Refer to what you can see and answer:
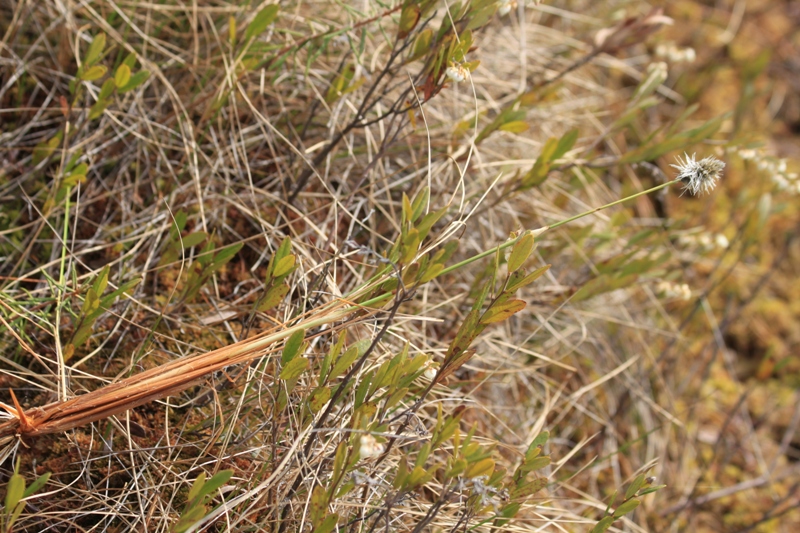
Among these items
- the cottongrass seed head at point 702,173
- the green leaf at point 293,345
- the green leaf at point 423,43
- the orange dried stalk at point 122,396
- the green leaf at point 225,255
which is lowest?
the orange dried stalk at point 122,396

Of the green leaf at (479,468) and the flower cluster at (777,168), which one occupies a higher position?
the flower cluster at (777,168)

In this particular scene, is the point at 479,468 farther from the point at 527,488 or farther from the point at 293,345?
the point at 293,345

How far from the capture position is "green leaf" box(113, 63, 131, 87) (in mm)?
1568

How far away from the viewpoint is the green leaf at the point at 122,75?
1.57 m

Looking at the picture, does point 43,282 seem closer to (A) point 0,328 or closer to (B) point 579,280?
(A) point 0,328

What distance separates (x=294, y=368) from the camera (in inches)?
48.4

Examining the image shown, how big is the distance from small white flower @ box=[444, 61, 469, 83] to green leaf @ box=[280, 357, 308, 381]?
Answer: 650 mm

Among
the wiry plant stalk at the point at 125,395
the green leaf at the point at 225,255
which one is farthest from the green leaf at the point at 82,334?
the green leaf at the point at 225,255

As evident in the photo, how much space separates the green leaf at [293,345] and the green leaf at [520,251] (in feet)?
1.36

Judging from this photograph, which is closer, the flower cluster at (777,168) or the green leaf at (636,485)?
the green leaf at (636,485)

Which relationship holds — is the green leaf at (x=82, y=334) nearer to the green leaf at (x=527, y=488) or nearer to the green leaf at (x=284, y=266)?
the green leaf at (x=284, y=266)

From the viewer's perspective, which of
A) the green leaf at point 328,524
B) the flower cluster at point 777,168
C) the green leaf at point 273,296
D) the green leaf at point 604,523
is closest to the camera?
the green leaf at point 328,524

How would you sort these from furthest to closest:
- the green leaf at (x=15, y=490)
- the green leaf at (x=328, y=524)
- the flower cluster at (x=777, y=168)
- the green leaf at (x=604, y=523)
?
1. the flower cluster at (x=777, y=168)
2. the green leaf at (x=604, y=523)
3. the green leaf at (x=328, y=524)
4. the green leaf at (x=15, y=490)

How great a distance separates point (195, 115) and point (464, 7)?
33.5 inches
